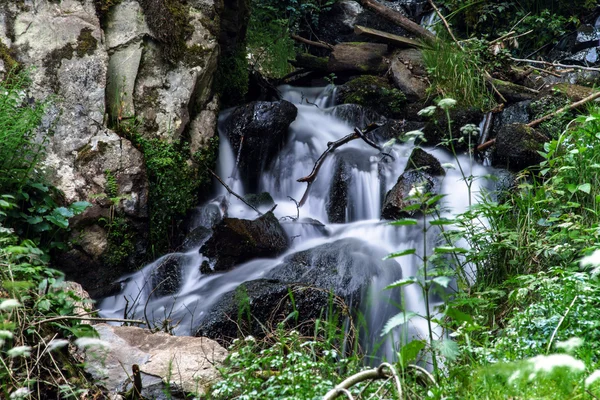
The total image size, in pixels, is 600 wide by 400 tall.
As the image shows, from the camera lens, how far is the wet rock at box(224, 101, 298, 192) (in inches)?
272

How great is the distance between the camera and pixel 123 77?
227 inches

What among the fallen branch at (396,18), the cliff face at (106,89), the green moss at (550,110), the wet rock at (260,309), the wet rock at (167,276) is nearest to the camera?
Result: the wet rock at (260,309)

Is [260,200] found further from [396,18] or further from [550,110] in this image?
[396,18]

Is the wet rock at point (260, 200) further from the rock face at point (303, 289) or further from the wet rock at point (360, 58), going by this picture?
the wet rock at point (360, 58)

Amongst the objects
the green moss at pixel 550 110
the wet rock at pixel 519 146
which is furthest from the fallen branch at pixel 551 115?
the wet rock at pixel 519 146

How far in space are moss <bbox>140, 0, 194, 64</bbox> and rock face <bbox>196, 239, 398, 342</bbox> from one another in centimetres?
268

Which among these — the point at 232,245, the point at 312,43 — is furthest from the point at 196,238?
the point at 312,43

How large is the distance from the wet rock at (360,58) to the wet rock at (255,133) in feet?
8.85

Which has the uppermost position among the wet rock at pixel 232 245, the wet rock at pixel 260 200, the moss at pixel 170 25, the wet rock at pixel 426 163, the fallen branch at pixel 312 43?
the fallen branch at pixel 312 43

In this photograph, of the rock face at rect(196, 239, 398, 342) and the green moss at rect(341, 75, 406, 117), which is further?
the green moss at rect(341, 75, 406, 117)

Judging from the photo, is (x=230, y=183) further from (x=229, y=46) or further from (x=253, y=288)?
(x=253, y=288)

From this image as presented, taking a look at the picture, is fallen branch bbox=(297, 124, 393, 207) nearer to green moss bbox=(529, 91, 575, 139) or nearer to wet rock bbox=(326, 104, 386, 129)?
wet rock bbox=(326, 104, 386, 129)

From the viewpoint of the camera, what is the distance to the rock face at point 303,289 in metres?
4.06

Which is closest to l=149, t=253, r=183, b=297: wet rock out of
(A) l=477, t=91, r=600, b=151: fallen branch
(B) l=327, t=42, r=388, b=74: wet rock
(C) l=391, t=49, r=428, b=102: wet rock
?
(A) l=477, t=91, r=600, b=151: fallen branch
